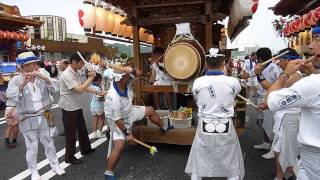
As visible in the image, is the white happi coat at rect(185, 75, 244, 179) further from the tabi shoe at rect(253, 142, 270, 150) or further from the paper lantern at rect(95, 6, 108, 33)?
the paper lantern at rect(95, 6, 108, 33)

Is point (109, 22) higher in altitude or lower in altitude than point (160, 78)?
higher

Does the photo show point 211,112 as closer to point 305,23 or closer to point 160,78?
point 160,78

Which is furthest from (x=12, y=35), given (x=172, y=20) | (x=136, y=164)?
(x=136, y=164)

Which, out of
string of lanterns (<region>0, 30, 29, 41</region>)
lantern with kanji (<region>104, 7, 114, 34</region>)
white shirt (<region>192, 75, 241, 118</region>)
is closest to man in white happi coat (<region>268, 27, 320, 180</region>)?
white shirt (<region>192, 75, 241, 118</region>)

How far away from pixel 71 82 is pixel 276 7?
1204cm

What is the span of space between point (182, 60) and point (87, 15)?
3.15m

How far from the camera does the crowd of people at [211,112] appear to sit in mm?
2355

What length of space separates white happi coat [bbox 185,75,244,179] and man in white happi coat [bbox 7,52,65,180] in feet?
7.93

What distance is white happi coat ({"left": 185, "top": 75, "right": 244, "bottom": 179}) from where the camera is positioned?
340cm

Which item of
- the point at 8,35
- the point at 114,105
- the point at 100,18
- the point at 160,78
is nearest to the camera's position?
the point at 114,105

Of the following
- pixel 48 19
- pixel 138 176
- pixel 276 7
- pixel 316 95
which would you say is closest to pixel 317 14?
pixel 276 7

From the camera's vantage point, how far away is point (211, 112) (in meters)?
3.43

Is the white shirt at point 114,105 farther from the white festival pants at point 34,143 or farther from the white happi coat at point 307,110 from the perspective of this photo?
the white happi coat at point 307,110

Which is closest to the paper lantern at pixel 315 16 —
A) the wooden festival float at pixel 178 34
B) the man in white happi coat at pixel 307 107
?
the wooden festival float at pixel 178 34
